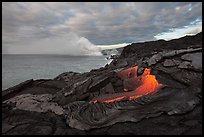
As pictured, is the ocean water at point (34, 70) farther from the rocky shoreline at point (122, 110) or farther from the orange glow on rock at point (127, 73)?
the orange glow on rock at point (127, 73)

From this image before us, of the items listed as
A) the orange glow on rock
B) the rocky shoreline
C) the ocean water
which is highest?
the orange glow on rock

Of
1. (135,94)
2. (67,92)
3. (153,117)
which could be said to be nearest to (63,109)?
(67,92)

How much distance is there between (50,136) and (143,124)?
449 centimetres

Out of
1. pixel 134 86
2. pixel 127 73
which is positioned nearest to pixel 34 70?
pixel 127 73

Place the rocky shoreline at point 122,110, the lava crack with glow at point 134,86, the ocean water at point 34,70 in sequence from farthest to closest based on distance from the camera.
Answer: the ocean water at point 34,70, the lava crack with glow at point 134,86, the rocky shoreline at point 122,110

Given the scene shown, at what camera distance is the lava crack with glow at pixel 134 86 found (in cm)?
1123

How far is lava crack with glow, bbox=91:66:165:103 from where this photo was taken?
11227 millimetres

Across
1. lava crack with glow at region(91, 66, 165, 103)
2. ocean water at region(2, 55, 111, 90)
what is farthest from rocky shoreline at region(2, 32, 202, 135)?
ocean water at region(2, 55, 111, 90)

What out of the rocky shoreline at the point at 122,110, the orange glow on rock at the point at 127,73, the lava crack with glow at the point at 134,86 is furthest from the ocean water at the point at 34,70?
the lava crack with glow at the point at 134,86

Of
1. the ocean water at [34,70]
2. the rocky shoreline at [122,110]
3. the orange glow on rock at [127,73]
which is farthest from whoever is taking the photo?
the ocean water at [34,70]

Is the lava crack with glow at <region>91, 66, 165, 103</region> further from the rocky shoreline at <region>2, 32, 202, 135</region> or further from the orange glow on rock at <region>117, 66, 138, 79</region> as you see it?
the rocky shoreline at <region>2, 32, 202, 135</region>

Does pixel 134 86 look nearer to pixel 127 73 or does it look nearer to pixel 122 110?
pixel 127 73

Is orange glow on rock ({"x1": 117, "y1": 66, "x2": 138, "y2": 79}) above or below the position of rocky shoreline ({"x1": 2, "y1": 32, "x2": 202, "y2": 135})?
above

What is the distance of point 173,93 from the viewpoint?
1009cm
